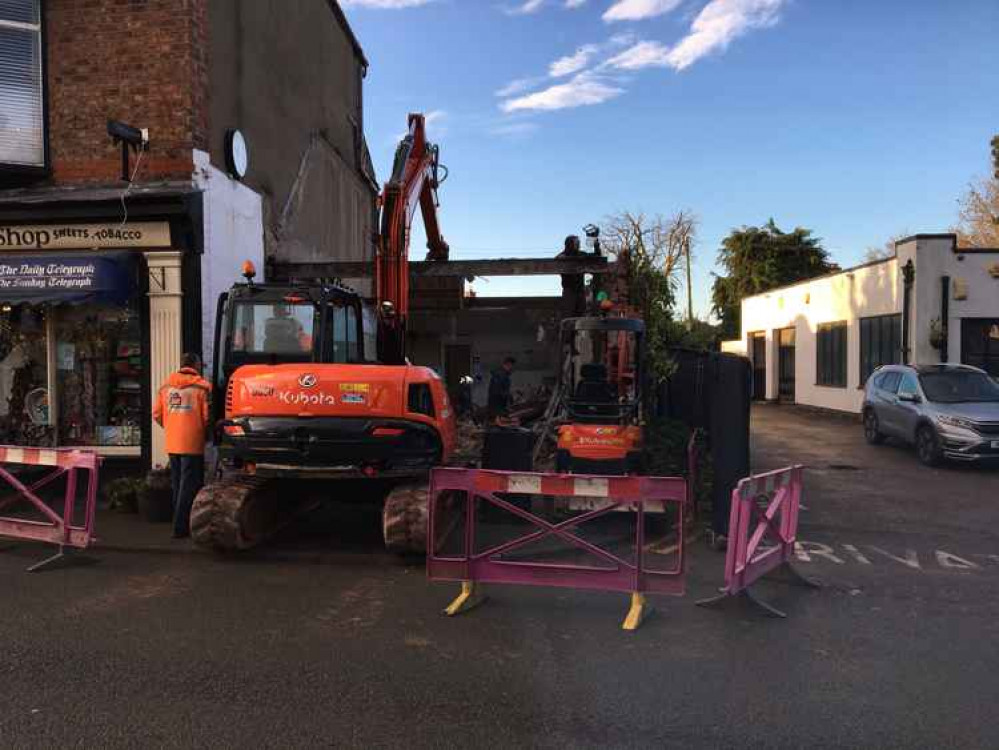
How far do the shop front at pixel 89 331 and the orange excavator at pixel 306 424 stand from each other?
2.67m

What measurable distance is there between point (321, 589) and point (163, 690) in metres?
2.07

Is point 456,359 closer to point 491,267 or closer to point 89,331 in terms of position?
point 491,267

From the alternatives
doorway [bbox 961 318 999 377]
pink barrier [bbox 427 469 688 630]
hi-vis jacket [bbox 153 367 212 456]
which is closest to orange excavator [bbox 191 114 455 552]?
hi-vis jacket [bbox 153 367 212 456]

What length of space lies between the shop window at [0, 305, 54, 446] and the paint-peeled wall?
2.51 m

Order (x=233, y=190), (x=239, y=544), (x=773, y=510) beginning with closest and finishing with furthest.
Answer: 1. (x=773, y=510)
2. (x=239, y=544)
3. (x=233, y=190)

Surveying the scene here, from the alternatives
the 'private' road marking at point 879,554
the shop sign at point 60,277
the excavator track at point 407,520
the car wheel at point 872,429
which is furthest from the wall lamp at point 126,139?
the car wheel at point 872,429

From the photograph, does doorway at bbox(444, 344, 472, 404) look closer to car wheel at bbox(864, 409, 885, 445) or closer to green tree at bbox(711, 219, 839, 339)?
car wheel at bbox(864, 409, 885, 445)

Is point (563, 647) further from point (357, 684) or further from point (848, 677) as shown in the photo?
point (848, 677)

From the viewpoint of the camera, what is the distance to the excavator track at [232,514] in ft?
22.6

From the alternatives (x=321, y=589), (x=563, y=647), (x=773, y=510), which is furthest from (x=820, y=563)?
(x=321, y=589)

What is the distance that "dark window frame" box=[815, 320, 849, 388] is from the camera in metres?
23.1

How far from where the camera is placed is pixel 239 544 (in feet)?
22.9

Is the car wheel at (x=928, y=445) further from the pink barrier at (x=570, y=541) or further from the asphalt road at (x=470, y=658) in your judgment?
the pink barrier at (x=570, y=541)

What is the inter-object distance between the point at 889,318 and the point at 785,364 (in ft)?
30.2
